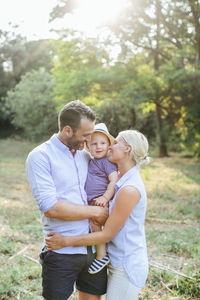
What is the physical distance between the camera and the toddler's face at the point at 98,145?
8.13 feet

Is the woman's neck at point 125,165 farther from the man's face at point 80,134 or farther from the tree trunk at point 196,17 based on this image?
the tree trunk at point 196,17

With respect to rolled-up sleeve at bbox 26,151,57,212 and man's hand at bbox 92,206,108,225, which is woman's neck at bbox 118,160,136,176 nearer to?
man's hand at bbox 92,206,108,225

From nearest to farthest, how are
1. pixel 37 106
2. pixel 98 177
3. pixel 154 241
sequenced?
pixel 98 177 → pixel 154 241 → pixel 37 106

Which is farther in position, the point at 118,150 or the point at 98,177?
the point at 98,177

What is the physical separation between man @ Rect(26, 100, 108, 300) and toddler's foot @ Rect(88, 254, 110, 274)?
0.14ft

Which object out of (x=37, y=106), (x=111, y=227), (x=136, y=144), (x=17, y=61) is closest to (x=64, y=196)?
(x=111, y=227)

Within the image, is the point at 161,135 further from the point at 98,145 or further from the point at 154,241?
the point at 98,145

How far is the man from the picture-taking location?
6.77 ft

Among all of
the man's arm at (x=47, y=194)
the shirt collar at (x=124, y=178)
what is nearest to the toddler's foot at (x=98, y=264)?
the man's arm at (x=47, y=194)

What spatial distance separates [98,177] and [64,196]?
34cm

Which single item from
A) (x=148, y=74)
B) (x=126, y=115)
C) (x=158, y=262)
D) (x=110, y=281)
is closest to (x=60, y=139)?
(x=110, y=281)

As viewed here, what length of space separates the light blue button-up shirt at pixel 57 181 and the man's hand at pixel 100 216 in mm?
78

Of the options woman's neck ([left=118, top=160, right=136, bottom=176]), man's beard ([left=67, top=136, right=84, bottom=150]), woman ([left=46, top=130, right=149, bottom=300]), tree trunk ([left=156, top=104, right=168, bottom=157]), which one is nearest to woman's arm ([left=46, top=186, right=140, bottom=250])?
woman ([left=46, top=130, right=149, bottom=300])

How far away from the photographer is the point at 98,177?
2387mm
